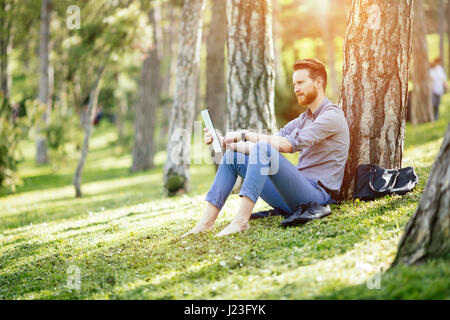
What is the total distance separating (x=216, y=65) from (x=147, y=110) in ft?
13.8

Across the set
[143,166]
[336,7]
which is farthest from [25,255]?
[336,7]

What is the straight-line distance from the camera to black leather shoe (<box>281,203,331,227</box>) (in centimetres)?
437

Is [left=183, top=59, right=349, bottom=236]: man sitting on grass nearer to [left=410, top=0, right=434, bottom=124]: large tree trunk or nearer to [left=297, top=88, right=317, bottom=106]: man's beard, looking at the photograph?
[left=297, top=88, right=317, bottom=106]: man's beard

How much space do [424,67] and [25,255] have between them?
12.3m

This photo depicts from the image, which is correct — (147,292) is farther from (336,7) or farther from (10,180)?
(336,7)

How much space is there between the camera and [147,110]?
17.0 meters

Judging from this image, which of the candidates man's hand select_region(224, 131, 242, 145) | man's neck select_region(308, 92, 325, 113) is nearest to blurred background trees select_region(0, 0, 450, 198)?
man's neck select_region(308, 92, 325, 113)

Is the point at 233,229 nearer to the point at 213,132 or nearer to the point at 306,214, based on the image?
the point at 306,214

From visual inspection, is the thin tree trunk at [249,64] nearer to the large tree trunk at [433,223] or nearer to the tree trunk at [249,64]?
the tree trunk at [249,64]

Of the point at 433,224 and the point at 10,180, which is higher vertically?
the point at 433,224

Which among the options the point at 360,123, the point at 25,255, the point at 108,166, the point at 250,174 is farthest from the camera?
the point at 108,166

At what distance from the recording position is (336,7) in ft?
83.0

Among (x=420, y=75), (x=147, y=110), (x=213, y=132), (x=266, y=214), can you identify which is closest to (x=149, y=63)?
(x=147, y=110)

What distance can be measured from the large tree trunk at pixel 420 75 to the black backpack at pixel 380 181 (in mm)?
10034
